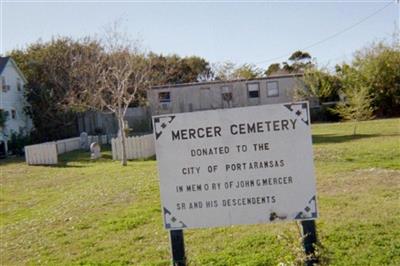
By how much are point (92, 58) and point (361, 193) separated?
2947 cm

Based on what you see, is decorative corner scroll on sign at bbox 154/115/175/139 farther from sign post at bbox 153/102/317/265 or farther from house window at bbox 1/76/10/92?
house window at bbox 1/76/10/92

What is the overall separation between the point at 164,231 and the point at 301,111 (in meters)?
3.94

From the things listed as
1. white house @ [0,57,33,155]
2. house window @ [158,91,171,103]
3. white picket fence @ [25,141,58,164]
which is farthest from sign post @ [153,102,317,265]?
house window @ [158,91,171,103]

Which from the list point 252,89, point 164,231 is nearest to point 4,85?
point 252,89

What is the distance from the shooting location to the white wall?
32.1m

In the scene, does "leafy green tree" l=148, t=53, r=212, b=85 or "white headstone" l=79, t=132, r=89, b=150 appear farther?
"leafy green tree" l=148, t=53, r=212, b=85

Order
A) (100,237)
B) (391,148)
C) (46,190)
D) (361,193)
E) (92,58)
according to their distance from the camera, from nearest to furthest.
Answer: (100,237), (361,193), (46,190), (391,148), (92,58)

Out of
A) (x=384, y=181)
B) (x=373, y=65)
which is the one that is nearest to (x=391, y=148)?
(x=384, y=181)

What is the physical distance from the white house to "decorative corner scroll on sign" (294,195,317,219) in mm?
29611

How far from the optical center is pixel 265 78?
39625 millimetres

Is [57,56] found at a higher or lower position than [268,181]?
higher

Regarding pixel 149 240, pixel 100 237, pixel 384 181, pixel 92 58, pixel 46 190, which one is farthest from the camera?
pixel 92 58

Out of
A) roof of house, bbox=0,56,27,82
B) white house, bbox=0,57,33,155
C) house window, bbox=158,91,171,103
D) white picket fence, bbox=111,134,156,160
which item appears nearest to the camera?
white picket fence, bbox=111,134,156,160

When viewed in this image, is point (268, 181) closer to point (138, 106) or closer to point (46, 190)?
point (46, 190)
